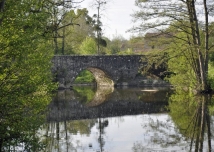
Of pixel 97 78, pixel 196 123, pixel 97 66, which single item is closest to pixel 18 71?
pixel 196 123

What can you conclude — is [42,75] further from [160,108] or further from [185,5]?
[185,5]

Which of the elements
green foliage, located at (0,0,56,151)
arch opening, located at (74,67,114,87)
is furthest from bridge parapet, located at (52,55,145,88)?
green foliage, located at (0,0,56,151)

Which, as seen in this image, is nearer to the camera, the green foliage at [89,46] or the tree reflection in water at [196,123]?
the tree reflection in water at [196,123]

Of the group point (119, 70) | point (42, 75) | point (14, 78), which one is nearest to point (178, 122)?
point (42, 75)

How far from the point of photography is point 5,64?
869cm

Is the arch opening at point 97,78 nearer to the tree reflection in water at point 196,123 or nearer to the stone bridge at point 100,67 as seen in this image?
the stone bridge at point 100,67

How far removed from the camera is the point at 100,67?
123 ft

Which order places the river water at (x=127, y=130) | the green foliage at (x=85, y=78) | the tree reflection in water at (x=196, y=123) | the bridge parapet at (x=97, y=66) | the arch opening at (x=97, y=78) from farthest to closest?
1. the green foliage at (x=85, y=78)
2. the arch opening at (x=97, y=78)
3. the bridge parapet at (x=97, y=66)
4. the river water at (x=127, y=130)
5. the tree reflection in water at (x=196, y=123)

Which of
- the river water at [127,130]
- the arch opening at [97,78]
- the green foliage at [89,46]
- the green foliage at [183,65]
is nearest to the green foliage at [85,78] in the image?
the arch opening at [97,78]

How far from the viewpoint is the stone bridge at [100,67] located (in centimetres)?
3538

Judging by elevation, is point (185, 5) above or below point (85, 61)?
above

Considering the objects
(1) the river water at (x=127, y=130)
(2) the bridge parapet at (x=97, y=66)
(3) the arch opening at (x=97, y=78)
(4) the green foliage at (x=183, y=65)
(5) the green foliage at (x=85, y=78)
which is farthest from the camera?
(5) the green foliage at (x=85, y=78)

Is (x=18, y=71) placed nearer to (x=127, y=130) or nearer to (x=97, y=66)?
(x=127, y=130)

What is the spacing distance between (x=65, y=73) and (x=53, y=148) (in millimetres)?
26877
